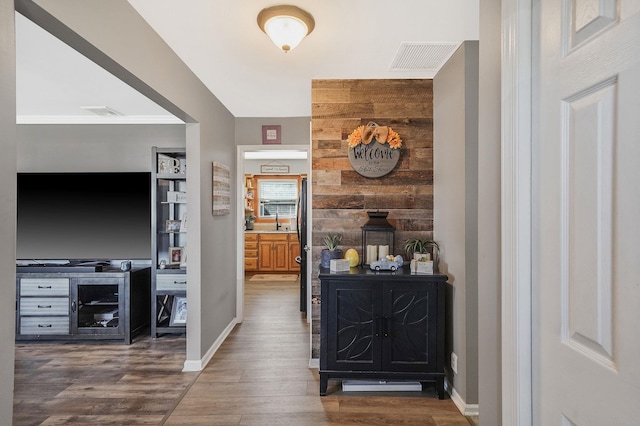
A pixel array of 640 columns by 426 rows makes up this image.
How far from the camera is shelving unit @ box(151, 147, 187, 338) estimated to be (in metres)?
3.82

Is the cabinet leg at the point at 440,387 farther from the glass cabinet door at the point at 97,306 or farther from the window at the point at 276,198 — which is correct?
the window at the point at 276,198

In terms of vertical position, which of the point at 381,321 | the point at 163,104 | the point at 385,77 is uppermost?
the point at 385,77

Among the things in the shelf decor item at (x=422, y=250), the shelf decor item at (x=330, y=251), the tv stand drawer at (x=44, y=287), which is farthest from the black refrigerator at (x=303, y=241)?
the tv stand drawer at (x=44, y=287)

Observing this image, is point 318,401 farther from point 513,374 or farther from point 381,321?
point 513,374

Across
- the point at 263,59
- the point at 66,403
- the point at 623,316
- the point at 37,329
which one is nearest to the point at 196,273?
the point at 66,403

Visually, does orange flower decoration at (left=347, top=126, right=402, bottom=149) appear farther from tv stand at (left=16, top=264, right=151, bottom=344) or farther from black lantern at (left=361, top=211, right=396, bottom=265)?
tv stand at (left=16, top=264, right=151, bottom=344)

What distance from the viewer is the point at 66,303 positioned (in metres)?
3.68

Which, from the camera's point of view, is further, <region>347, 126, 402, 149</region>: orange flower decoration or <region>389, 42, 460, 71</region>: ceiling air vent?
<region>347, 126, 402, 149</region>: orange flower decoration

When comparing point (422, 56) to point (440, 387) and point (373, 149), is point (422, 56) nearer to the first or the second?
point (373, 149)

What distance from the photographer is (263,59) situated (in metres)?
2.61

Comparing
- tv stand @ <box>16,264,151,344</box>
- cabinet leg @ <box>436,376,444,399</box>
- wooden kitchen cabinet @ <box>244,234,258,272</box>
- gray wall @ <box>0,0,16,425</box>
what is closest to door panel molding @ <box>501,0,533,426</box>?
cabinet leg @ <box>436,376,444,399</box>

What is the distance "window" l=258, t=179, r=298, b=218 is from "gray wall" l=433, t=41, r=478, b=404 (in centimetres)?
568

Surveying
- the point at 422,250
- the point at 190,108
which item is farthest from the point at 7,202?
the point at 422,250

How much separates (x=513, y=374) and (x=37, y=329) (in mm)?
4535
